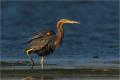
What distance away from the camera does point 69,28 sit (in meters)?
28.8

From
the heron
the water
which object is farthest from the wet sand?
the water

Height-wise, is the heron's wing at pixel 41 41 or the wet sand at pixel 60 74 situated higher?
the heron's wing at pixel 41 41

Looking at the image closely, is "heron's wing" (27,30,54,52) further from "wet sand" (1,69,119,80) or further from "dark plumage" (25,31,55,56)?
"wet sand" (1,69,119,80)

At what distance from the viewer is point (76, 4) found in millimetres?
39844

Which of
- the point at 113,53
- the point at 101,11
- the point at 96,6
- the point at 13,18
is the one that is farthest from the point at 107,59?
the point at 96,6

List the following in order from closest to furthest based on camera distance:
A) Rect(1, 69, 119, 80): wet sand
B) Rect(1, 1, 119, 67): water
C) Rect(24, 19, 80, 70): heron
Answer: Rect(1, 69, 119, 80): wet sand, Rect(24, 19, 80, 70): heron, Rect(1, 1, 119, 67): water

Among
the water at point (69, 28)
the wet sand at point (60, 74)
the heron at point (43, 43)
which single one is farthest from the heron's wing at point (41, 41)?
the water at point (69, 28)

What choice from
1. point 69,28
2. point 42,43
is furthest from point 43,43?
point 69,28

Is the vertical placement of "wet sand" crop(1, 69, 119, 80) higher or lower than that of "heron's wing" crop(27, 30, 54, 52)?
lower

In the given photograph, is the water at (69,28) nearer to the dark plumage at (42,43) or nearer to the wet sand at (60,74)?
the dark plumage at (42,43)

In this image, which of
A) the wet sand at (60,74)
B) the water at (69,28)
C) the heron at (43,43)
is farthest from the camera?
the water at (69,28)

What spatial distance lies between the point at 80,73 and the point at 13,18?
17422 mm

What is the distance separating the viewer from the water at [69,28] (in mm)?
19984

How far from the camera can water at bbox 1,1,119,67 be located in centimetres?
1998
